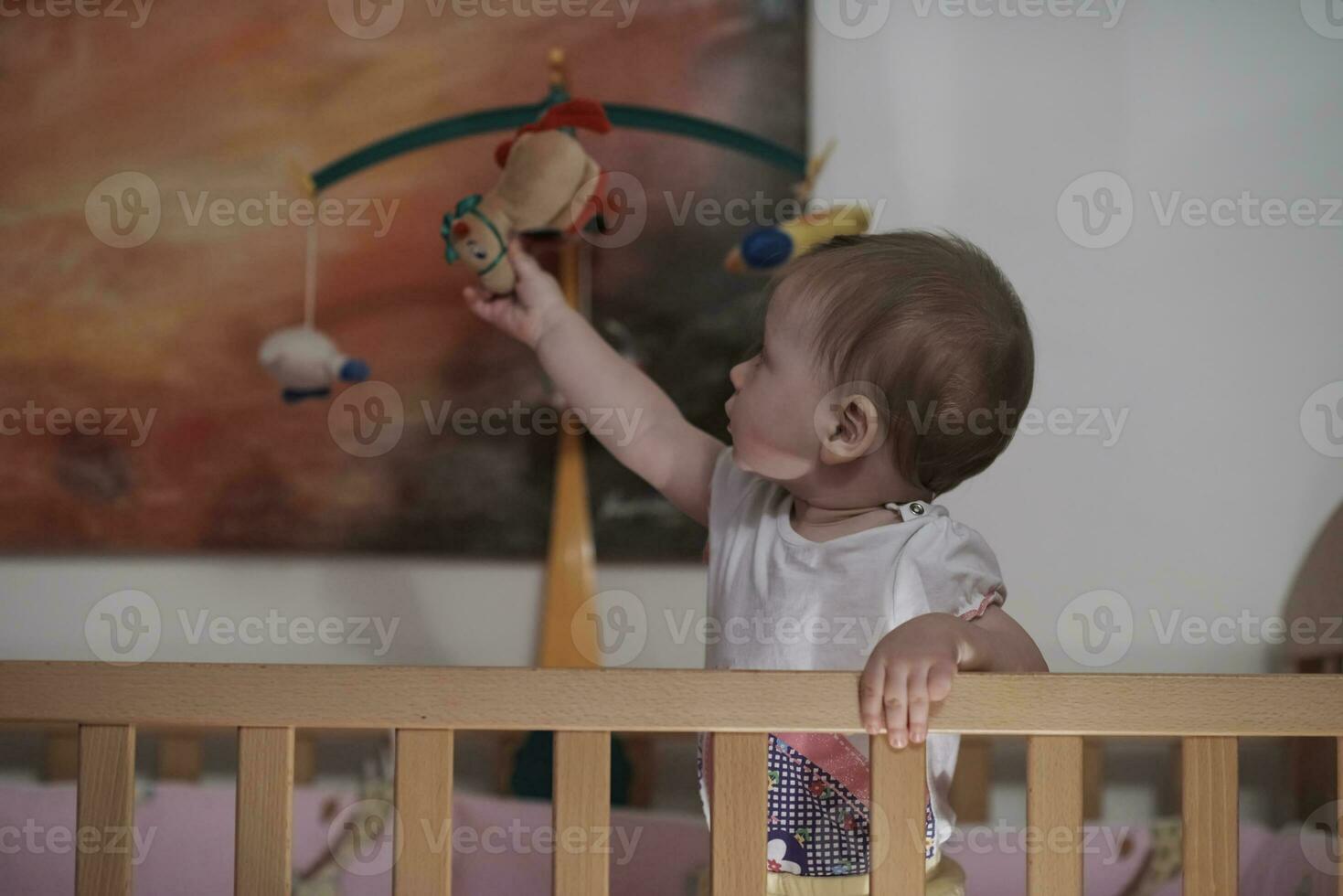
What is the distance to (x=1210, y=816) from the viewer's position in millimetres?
686

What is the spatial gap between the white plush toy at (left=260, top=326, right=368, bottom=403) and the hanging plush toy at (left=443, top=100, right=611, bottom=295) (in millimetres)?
412

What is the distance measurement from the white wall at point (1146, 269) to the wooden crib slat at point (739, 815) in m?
0.93

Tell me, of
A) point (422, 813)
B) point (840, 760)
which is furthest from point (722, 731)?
point (840, 760)

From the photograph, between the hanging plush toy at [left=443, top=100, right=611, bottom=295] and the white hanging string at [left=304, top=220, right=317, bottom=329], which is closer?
the hanging plush toy at [left=443, top=100, right=611, bottom=295]

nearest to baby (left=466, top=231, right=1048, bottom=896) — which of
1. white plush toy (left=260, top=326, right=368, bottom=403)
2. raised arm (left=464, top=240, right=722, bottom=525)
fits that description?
raised arm (left=464, top=240, right=722, bottom=525)

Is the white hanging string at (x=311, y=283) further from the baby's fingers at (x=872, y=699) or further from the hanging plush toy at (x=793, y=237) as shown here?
the baby's fingers at (x=872, y=699)

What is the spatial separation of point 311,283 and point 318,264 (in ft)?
0.09

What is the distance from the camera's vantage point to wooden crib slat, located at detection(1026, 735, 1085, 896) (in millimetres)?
678

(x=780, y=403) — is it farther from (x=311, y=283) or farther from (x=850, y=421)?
(x=311, y=283)

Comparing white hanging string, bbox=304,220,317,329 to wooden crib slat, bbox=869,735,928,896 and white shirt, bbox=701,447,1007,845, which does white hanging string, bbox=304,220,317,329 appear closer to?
white shirt, bbox=701,447,1007,845

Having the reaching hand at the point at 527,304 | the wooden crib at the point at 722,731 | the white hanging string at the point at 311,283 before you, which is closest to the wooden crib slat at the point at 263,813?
the wooden crib at the point at 722,731

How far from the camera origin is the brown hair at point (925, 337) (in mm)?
883

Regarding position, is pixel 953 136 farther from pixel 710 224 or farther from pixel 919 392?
pixel 919 392

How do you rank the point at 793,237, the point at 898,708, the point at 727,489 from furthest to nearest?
the point at 793,237, the point at 727,489, the point at 898,708
